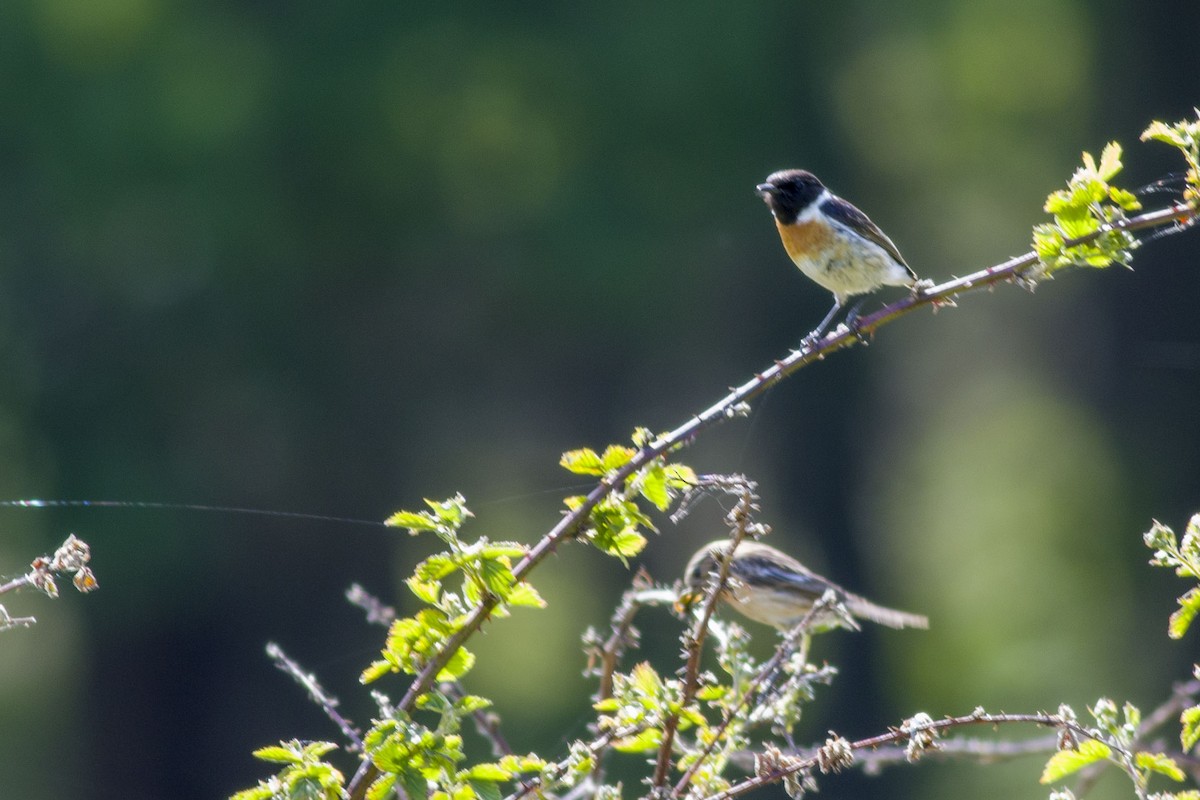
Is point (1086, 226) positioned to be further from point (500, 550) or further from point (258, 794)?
point (258, 794)

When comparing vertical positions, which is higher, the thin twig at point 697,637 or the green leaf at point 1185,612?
the thin twig at point 697,637

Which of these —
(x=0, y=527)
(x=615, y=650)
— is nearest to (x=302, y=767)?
(x=615, y=650)

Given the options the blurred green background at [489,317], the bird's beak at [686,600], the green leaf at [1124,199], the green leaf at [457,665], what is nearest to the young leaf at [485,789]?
the green leaf at [457,665]

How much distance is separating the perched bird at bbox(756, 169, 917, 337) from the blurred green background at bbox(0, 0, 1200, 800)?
23.1 ft

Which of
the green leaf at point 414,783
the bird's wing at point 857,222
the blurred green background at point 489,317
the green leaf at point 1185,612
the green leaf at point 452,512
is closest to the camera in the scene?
the green leaf at point 414,783

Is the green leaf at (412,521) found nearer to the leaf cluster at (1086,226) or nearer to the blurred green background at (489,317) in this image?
the leaf cluster at (1086,226)

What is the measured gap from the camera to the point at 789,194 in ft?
15.5

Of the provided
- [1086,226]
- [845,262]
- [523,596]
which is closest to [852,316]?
[845,262]

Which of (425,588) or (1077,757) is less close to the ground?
(425,588)

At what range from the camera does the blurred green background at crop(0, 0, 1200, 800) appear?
1131 cm

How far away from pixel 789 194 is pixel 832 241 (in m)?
0.30

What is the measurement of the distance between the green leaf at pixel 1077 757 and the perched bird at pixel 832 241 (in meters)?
2.42

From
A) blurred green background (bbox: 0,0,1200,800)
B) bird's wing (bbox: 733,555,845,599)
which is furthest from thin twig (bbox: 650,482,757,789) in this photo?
blurred green background (bbox: 0,0,1200,800)

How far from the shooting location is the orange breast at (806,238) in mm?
4512
